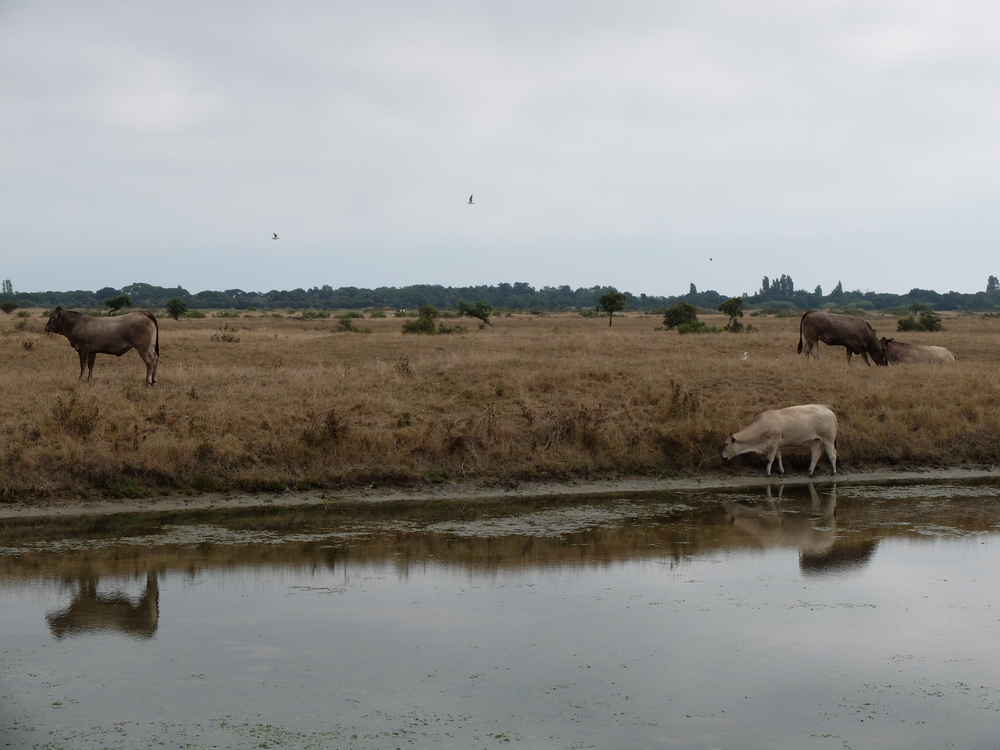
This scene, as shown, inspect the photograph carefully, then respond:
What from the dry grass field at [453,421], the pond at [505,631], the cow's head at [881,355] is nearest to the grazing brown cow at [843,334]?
the cow's head at [881,355]

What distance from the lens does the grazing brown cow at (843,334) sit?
1044 inches

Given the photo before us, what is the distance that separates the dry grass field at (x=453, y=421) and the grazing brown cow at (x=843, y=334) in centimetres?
349

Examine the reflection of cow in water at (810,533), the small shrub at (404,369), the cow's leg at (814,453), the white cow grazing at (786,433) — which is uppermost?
the small shrub at (404,369)

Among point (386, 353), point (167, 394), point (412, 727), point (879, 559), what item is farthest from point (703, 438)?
point (386, 353)

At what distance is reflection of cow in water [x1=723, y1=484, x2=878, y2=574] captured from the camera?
37.2 ft

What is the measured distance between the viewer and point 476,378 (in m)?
A: 20.4

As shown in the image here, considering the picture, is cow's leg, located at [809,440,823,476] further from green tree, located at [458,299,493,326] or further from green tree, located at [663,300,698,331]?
green tree, located at [458,299,493,326]

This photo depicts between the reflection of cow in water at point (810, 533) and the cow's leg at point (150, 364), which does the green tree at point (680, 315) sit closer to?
the cow's leg at point (150, 364)

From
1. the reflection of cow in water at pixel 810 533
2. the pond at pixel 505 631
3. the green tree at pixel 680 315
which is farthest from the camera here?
the green tree at pixel 680 315

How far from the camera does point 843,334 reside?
26.5 m

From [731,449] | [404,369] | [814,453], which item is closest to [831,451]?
[814,453]

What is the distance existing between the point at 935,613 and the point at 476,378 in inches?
479

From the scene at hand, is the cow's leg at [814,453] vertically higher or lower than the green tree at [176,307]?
lower

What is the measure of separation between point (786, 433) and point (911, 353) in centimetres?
1265
